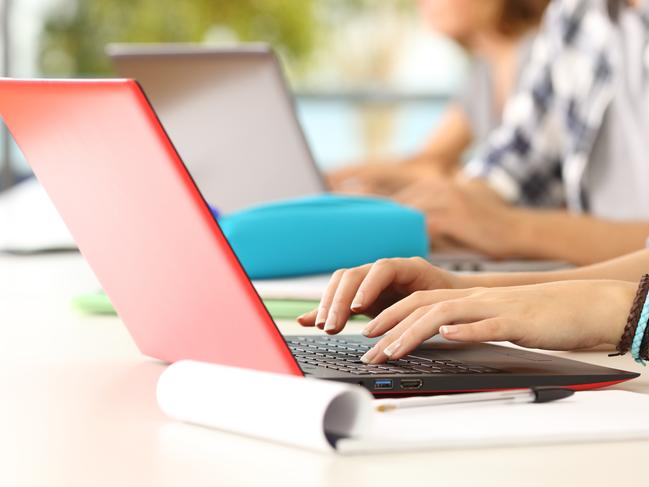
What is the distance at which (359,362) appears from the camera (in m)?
0.76

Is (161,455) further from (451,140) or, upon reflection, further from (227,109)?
(451,140)

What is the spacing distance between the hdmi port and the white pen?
0.03 meters

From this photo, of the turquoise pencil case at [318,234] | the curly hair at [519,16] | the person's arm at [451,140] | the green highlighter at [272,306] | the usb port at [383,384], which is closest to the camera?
the usb port at [383,384]

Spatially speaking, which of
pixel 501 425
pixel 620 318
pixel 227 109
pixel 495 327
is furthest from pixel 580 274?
pixel 227 109

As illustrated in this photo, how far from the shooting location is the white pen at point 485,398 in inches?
25.4

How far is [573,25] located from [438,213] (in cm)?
64

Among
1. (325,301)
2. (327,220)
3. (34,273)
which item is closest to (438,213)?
(327,220)

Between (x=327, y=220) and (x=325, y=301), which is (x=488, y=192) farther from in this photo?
(x=325, y=301)

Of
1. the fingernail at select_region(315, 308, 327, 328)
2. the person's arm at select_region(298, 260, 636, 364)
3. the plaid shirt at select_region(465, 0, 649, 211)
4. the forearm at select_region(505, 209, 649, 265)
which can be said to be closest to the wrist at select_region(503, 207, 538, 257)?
the forearm at select_region(505, 209, 649, 265)

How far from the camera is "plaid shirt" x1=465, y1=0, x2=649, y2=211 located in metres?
1.98

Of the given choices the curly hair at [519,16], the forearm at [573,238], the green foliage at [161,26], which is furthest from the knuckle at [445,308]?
the green foliage at [161,26]

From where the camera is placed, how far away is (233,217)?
1.24 m

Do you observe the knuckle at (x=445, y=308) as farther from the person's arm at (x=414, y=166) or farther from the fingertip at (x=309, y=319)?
the person's arm at (x=414, y=166)

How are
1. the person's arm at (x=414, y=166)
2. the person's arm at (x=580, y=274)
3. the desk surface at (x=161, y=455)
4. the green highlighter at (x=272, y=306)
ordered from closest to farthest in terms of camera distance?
the desk surface at (x=161, y=455) < the person's arm at (x=580, y=274) < the green highlighter at (x=272, y=306) < the person's arm at (x=414, y=166)
